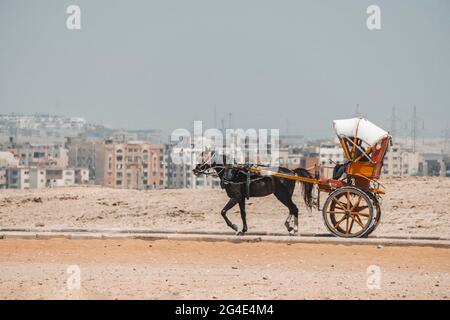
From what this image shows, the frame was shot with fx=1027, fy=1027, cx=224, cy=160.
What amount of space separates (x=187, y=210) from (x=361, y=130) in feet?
35.2

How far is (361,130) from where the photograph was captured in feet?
72.7

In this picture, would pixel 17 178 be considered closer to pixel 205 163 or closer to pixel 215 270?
pixel 205 163

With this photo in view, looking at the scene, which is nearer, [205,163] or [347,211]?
[347,211]

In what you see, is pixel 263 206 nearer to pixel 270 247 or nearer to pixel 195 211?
pixel 195 211

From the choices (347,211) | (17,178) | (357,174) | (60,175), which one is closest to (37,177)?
(17,178)

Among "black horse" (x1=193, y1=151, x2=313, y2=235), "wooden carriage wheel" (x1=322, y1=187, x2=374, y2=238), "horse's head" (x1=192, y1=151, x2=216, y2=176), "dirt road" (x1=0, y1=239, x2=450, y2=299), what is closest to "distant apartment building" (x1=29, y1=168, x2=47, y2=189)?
"horse's head" (x1=192, y1=151, x2=216, y2=176)

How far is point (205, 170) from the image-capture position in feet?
78.5

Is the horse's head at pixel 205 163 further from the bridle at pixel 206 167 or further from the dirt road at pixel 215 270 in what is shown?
the dirt road at pixel 215 270

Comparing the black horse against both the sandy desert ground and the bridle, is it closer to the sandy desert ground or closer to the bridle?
the bridle

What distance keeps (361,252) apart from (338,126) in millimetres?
3112

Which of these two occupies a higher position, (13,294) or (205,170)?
(205,170)

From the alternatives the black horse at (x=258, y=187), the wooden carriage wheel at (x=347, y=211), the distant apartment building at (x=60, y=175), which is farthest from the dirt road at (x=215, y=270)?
the distant apartment building at (x=60, y=175)

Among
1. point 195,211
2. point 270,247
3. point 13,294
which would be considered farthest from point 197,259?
point 195,211

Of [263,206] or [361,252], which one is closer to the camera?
[361,252]
